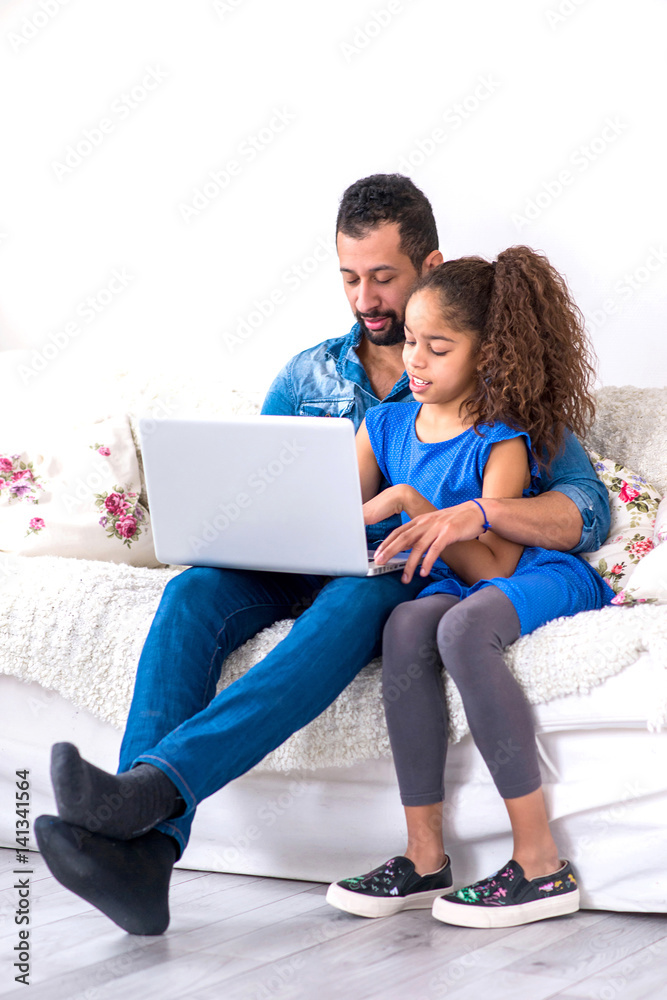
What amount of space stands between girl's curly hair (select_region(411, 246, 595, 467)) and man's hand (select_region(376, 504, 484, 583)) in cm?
17

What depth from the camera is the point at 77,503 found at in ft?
6.11

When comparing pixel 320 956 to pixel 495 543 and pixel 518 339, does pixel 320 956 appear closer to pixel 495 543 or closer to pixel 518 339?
pixel 495 543

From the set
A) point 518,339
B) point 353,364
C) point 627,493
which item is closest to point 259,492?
point 518,339

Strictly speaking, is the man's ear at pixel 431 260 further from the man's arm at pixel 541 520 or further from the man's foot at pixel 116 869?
the man's foot at pixel 116 869

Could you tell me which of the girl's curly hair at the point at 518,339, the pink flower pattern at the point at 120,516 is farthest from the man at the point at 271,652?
the pink flower pattern at the point at 120,516

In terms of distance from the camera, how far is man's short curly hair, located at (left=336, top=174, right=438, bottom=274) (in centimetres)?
170

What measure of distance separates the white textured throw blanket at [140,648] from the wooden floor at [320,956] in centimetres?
22

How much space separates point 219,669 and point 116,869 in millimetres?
357

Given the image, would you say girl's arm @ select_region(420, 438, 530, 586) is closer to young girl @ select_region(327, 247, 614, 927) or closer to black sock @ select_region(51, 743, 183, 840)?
young girl @ select_region(327, 247, 614, 927)

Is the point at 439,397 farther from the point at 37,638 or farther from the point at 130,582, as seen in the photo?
the point at 37,638

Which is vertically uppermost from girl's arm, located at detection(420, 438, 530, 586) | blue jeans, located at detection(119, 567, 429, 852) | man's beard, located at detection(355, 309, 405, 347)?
man's beard, located at detection(355, 309, 405, 347)

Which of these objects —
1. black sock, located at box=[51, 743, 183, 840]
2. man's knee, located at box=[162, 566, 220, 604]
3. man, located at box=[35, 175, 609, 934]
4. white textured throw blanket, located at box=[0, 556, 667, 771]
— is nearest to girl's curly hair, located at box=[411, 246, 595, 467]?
man, located at box=[35, 175, 609, 934]

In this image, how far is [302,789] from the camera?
1414mm

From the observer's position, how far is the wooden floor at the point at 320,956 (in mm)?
1039
